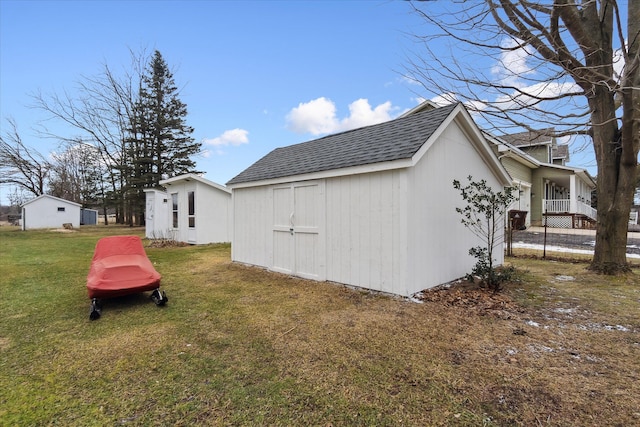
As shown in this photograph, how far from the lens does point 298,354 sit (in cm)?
320

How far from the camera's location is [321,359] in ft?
10.1

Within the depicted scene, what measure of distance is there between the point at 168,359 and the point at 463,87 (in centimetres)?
609

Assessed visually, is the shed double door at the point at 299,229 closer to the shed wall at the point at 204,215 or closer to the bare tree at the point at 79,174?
the shed wall at the point at 204,215

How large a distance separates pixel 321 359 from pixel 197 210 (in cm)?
1206

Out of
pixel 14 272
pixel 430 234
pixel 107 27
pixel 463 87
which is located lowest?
pixel 14 272

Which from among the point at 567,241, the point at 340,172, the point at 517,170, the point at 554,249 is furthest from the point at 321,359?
the point at 517,170

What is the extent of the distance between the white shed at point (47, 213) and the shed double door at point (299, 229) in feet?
94.0

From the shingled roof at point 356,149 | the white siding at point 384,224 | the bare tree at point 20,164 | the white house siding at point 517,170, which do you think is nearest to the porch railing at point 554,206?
the white house siding at point 517,170

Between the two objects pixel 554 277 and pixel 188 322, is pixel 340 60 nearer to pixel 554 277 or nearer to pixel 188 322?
pixel 554 277

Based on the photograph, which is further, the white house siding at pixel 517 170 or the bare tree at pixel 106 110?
the bare tree at pixel 106 110

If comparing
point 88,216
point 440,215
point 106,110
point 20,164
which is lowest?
point 88,216

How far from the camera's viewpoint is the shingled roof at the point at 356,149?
5.38 meters

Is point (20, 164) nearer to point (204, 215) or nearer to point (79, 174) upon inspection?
point (79, 174)

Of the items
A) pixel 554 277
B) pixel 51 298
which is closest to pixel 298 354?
pixel 51 298
